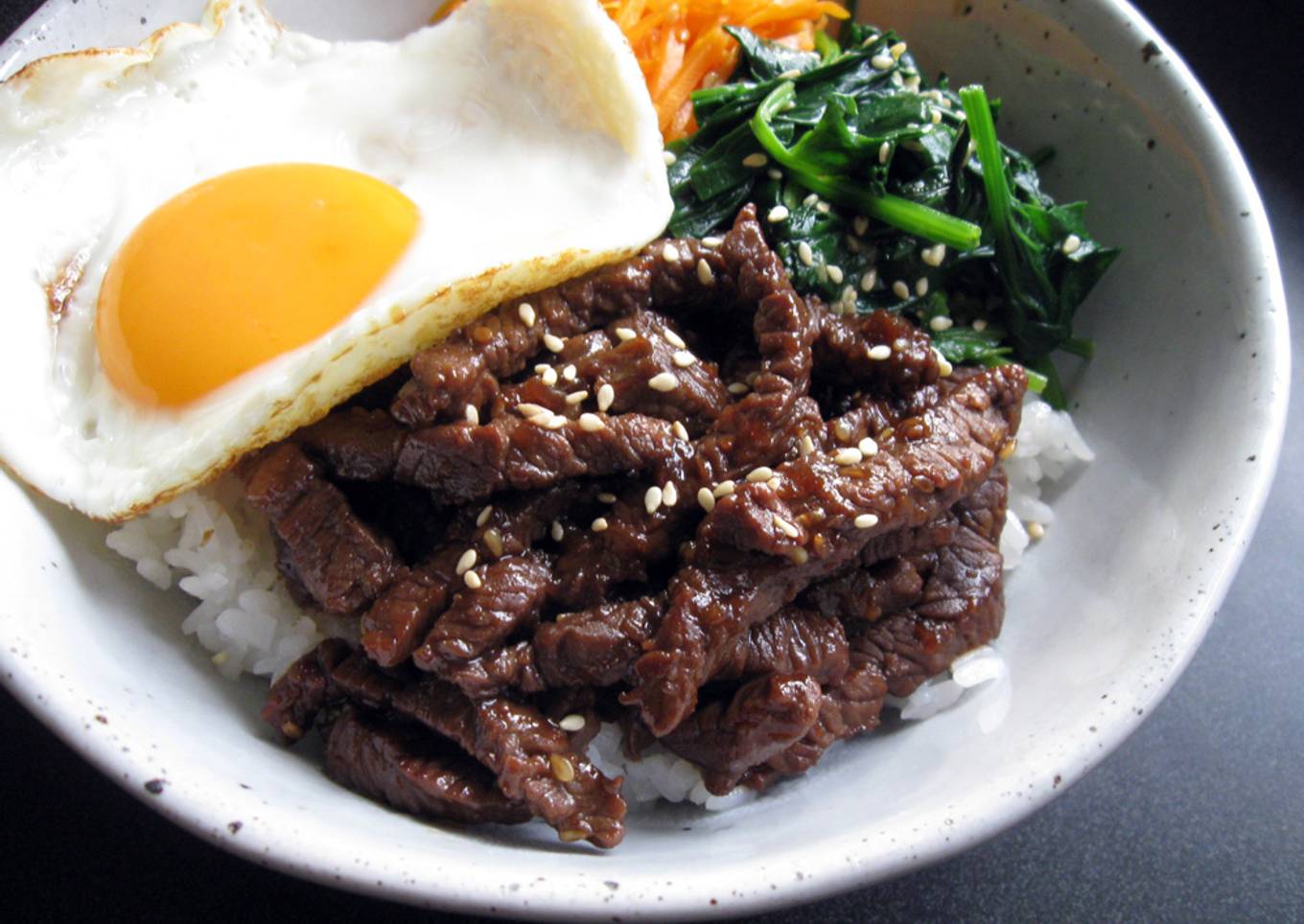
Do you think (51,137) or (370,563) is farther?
(51,137)

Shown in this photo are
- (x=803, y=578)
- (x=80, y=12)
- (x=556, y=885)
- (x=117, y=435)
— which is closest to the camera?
(x=556, y=885)

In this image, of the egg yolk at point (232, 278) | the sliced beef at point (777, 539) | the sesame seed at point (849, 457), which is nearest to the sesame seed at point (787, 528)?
the sliced beef at point (777, 539)

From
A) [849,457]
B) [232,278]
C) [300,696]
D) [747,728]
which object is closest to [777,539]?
[849,457]

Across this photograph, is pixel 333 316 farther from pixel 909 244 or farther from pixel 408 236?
pixel 909 244

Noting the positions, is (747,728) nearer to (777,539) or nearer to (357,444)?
(777,539)

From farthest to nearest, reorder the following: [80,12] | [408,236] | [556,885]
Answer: [80,12] → [408,236] → [556,885]

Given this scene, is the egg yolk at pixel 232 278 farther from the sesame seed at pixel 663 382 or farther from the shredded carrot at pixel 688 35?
the shredded carrot at pixel 688 35

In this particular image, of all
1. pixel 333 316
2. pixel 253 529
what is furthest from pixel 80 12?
pixel 253 529

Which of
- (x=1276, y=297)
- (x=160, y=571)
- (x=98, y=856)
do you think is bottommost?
(x=98, y=856)
